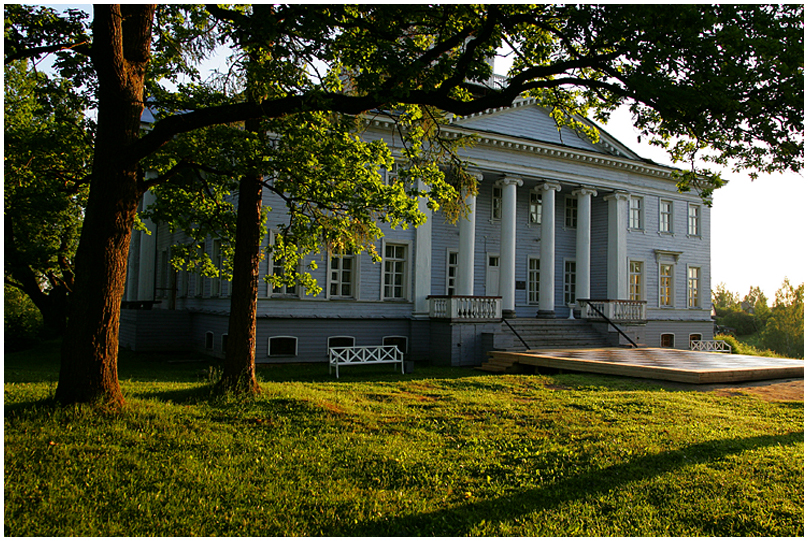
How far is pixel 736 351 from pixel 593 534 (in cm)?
3097

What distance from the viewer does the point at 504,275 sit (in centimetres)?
2338

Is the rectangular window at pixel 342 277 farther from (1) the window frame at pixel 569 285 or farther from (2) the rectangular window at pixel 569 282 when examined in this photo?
(2) the rectangular window at pixel 569 282

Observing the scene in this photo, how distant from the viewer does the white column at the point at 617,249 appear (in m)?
26.8

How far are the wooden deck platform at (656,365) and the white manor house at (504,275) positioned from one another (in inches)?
86.4

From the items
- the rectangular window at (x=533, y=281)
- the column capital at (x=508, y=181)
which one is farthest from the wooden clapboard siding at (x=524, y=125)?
the rectangular window at (x=533, y=281)

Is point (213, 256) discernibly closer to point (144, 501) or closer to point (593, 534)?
point (144, 501)

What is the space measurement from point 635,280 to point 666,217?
3.90 m

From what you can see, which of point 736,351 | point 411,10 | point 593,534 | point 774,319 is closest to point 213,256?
point 411,10

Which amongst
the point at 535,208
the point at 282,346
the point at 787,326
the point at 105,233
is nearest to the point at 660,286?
the point at 535,208

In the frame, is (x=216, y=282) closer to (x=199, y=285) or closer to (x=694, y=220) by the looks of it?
(x=199, y=285)

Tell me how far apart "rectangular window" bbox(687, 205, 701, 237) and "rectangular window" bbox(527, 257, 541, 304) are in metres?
9.51

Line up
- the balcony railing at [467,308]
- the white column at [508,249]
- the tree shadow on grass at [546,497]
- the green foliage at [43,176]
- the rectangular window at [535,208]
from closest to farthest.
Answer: the tree shadow on grass at [546,497], the green foliage at [43,176], the balcony railing at [467,308], the white column at [508,249], the rectangular window at [535,208]


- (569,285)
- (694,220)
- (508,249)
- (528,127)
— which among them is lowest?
(569,285)

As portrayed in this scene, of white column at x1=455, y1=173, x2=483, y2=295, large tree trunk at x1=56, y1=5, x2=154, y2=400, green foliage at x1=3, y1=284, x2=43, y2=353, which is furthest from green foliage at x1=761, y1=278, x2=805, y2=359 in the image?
large tree trunk at x1=56, y1=5, x2=154, y2=400
